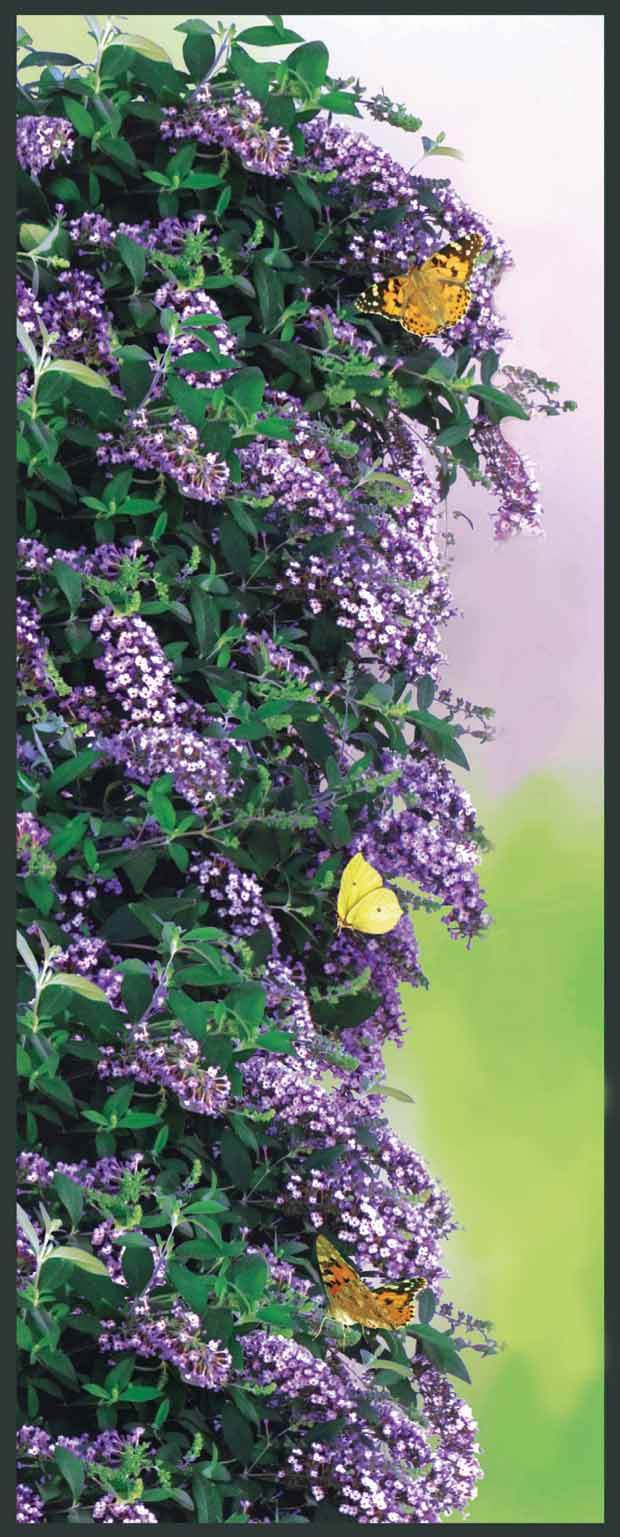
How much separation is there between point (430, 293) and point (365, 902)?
0.90 m

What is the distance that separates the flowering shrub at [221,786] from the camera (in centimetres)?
222

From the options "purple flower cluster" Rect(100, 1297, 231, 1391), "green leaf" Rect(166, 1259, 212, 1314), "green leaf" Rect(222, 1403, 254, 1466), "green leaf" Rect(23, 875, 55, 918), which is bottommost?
"green leaf" Rect(222, 1403, 254, 1466)

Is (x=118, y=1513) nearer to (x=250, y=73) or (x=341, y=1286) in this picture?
(x=341, y=1286)

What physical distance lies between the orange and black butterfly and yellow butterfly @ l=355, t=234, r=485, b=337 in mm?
1317

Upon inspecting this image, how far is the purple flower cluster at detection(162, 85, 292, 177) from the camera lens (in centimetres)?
246

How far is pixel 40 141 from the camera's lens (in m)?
2.37

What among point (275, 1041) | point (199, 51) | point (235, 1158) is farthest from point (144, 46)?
point (235, 1158)

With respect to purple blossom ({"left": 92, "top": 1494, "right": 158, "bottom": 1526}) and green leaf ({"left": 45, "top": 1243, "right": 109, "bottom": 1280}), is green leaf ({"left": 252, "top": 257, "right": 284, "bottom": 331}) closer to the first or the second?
green leaf ({"left": 45, "top": 1243, "right": 109, "bottom": 1280})

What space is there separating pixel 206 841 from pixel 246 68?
1.05 meters

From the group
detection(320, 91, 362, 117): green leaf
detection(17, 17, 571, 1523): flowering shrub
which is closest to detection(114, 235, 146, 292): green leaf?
detection(17, 17, 571, 1523): flowering shrub

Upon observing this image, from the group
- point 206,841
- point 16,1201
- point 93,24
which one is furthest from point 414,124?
point 16,1201

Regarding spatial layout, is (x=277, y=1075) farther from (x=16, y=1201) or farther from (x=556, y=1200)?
(x=556, y=1200)

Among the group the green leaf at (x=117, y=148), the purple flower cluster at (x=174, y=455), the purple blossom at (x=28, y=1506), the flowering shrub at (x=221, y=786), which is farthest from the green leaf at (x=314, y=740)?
the purple blossom at (x=28, y=1506)

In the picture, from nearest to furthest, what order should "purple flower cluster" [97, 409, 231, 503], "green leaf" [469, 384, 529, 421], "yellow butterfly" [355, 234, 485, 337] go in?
"purple flower cluster" [97, 409, 231, 503] < "yellow butterfly" [355, 234, 485, 337] < "green leaf" [469, 384, 529, 421]
